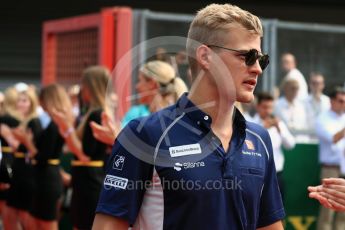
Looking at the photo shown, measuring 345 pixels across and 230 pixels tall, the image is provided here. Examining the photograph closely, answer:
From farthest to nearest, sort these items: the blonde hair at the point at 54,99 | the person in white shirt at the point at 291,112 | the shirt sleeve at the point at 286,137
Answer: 1. the person in white shirt at the point at 291,112
2. the shirt sleeve at the point at 286,137
3. the blonde hair at the point at 54,99

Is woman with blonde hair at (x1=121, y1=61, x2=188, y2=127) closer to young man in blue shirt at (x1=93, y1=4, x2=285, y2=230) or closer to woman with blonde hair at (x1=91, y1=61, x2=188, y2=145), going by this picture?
woman with blonde hair at (x1=91, y1=61, x2=188, y2=145)

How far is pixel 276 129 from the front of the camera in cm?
944

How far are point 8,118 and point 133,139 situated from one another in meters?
7.89

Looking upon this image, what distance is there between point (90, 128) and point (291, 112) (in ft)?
12.6

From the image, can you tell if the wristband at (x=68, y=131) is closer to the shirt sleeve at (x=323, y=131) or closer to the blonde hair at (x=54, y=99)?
the blonde hair at (x=54, y=99)

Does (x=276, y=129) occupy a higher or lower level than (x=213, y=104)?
lower

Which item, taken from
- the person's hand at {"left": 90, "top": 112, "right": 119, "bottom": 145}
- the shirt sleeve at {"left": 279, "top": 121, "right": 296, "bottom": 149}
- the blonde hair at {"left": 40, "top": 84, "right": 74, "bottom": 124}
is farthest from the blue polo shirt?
the shirt sleeve at {"left": 279, "top": 121, "right": 296, "bottom": 149}

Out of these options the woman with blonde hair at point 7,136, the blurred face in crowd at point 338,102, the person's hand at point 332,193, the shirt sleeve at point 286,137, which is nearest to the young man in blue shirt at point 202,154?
the person's hand at point 332,193

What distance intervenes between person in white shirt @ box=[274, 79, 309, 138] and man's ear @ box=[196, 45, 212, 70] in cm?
698

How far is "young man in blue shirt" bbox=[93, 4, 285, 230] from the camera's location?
3.23m

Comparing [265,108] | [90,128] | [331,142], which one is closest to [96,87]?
[90,128]

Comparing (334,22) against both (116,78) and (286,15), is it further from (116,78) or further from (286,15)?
(116,78)

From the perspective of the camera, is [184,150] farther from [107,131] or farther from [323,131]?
[323,131]

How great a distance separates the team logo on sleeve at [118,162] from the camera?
130 inches
